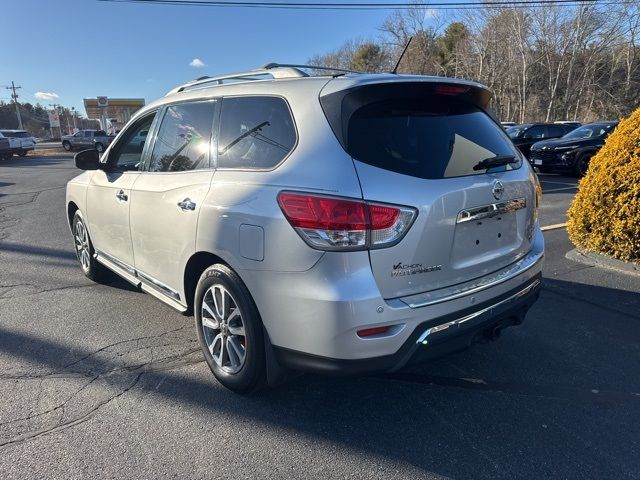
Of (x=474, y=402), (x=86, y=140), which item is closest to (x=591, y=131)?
(x=474, y=402)

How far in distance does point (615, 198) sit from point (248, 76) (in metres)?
4.37

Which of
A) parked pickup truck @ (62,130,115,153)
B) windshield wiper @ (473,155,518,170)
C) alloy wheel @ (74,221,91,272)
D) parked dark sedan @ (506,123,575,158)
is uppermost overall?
windshield wiper @ (473,155,518,170)

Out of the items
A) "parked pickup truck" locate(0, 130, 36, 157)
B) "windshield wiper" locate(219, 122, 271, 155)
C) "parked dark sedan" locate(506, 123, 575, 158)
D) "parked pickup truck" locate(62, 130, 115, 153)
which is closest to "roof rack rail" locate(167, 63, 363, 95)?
"windshield wiper" locate(219, 122, 271, 155)

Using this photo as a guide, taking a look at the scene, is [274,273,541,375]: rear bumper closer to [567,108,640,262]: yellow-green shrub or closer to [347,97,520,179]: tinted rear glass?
[347,97,520,179]: tinted rear glass

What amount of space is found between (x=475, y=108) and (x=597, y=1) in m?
43.0

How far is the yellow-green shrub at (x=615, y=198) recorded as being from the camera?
16.7 feet

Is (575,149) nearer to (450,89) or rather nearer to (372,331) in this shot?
(450,89)

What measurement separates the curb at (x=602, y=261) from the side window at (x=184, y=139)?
4.61 meters

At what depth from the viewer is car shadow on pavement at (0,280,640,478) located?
242 cm

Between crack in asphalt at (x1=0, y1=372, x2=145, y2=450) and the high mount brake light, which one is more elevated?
the high mount brake light

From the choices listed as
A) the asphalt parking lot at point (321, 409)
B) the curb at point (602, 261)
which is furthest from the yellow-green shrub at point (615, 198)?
the asphalt parking lot at point (321, 409)

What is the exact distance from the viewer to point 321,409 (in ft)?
9.38

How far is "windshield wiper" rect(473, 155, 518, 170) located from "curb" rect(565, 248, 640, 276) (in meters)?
3.12

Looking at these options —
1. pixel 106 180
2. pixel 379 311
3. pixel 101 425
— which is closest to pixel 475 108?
pixel 379 311
